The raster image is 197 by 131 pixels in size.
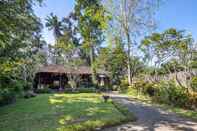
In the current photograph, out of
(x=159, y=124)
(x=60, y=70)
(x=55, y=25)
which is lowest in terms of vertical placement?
(x=159, y=124)

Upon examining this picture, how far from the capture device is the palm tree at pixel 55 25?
1831 inches

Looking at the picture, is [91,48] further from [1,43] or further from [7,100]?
[1,43]

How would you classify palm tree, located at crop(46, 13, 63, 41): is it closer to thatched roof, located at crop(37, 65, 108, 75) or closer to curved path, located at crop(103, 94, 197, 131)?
thatched roof, located at crop(37, 65, 108, 75)

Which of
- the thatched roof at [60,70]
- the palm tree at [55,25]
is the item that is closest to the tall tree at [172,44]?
the thatched roof at [60,70]

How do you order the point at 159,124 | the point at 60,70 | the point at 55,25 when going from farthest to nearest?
the point at 55,25
the point at 60,70
the point at 159,124

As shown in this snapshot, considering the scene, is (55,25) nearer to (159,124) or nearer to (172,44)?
(172,44)

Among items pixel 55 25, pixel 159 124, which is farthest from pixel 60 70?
pixel 159 124

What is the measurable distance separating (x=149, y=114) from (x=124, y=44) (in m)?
15.4

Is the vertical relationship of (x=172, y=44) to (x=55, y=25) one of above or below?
below

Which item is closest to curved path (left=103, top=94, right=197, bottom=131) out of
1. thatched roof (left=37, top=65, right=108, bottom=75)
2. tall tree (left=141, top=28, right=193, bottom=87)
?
tall tree (left=141, top=28, right=193, bottom=87)

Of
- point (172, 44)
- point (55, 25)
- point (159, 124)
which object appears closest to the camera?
point (159, 124)

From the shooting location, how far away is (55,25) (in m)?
46.5

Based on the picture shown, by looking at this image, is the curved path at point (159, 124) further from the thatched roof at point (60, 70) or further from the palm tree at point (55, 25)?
the palm tree at point (55, 25)

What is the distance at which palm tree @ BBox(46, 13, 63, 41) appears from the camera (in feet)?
153
